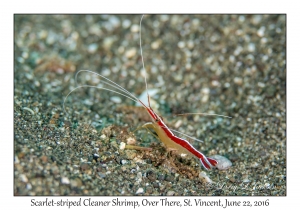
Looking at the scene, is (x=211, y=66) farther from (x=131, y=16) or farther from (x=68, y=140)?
(x=68, y=140)

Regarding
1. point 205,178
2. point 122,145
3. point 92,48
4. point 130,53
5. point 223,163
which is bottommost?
point 205,178

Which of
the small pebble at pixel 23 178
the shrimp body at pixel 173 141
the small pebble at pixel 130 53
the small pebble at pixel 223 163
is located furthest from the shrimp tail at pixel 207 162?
the small pebble at pixel 130 53

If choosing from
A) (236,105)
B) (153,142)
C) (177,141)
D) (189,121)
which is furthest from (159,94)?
(177,141)

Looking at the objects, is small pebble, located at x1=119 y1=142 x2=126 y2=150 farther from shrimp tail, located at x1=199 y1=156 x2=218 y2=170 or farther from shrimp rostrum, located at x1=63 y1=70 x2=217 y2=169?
shrimp tail, located at x1=199 y1=156 x2=218 y2=170

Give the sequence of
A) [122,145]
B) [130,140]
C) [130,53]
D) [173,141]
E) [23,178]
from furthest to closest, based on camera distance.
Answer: [130,53] < [130,140] < [122,145] < [173,141] < [23,178]

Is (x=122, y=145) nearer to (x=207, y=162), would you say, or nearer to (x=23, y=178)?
(x=207, y=162)

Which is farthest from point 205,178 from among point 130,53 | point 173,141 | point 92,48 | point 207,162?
point 92,48

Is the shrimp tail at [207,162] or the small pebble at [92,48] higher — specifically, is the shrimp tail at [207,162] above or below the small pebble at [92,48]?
below

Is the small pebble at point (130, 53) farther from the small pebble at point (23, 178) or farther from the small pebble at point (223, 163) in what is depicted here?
the small pebble at point (23, 178)

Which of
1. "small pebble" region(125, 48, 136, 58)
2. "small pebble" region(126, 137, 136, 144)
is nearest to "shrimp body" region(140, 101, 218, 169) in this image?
"small pebble" region(126, 137, 136, 144)
